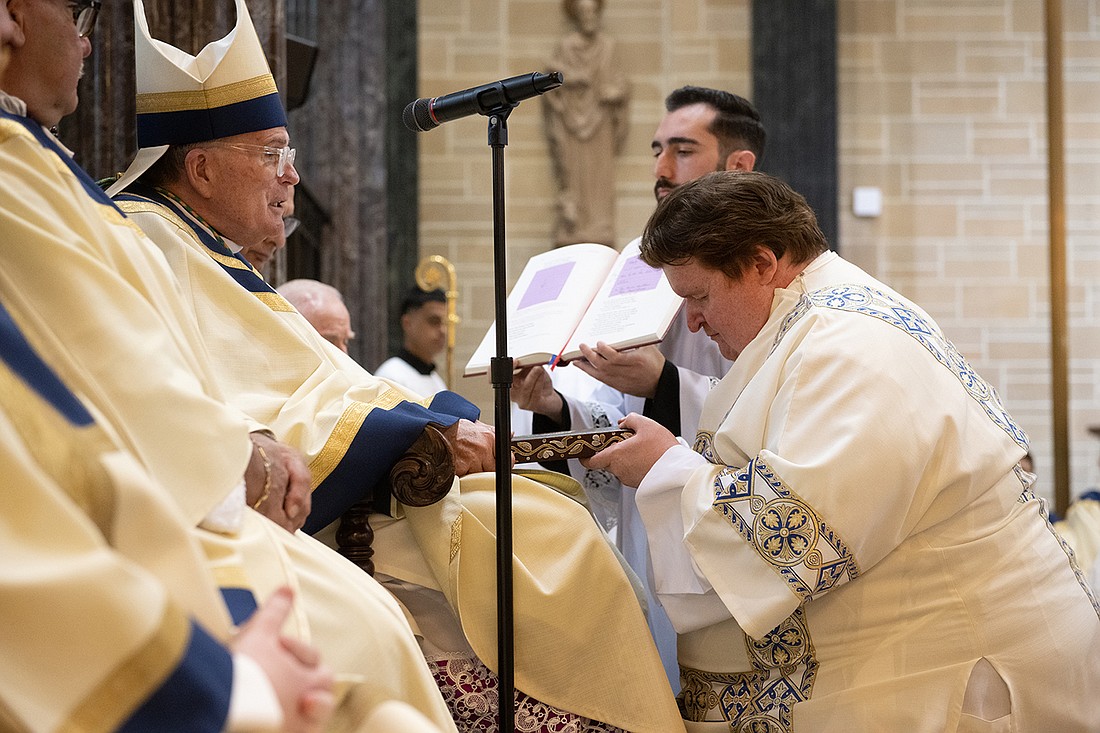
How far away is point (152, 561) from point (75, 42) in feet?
3.22

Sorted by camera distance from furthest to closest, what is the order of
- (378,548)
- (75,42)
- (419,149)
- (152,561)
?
(419,149) < (378,548) < (75,42) < (152,561)

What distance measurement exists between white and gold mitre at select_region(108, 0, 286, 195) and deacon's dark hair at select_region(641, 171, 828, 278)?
1037 millimetres

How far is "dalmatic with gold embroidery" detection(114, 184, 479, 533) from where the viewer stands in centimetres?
264

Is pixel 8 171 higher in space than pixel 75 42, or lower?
lower

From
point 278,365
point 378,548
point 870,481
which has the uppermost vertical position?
point 278,365

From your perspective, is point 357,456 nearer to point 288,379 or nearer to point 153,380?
point 288,379

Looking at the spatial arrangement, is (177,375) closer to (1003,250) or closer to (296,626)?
(296,626)

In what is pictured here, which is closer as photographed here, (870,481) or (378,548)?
(870,481)

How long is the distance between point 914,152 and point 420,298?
4.21 metres

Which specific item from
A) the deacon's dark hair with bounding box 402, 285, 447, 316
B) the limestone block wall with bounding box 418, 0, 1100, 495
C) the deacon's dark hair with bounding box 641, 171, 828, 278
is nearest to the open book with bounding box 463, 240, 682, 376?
the deacon's dark hair with bounding box 641, 171, 828, 278

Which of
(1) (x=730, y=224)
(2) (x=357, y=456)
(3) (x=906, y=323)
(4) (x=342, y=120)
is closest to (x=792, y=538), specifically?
(3) (x=906, y=323)

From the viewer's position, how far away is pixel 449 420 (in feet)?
9.22

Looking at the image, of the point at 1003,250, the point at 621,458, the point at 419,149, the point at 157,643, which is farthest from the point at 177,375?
the point at 1003,250

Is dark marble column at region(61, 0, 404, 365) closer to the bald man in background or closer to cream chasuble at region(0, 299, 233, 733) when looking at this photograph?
the bald man in background
